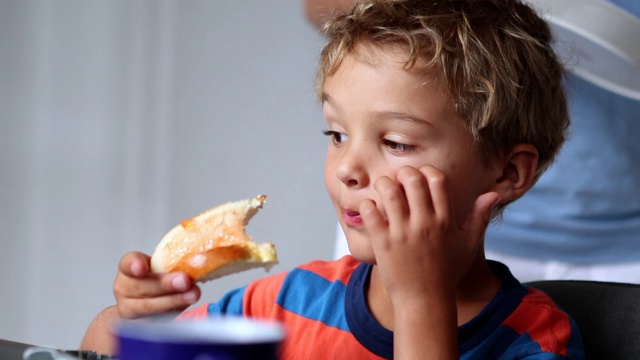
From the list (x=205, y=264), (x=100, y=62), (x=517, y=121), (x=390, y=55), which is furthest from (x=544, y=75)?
(x=100, y=62)

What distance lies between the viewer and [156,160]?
9.37ft

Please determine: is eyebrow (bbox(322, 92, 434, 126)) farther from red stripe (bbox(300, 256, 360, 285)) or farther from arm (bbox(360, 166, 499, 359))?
red stripe (bbox(300, 256, 360, 285))

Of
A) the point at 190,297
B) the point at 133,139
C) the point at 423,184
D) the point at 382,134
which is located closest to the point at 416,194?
the point at 423,184

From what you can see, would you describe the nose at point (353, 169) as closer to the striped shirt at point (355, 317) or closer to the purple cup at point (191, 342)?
the striped shirt at point (355, 317)

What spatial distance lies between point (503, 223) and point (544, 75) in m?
0.32

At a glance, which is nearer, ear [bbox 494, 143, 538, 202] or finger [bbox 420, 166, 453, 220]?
finger [bbox 420, 166, 453, 220]

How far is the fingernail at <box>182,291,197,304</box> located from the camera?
2.54 ft

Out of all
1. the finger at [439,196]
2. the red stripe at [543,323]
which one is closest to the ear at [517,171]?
the red stripe at [543,323]

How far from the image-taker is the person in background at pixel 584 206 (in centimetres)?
136

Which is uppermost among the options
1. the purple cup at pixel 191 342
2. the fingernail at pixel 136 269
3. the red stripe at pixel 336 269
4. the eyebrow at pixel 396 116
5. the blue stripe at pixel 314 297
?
the eyebrow at pixel 396 116

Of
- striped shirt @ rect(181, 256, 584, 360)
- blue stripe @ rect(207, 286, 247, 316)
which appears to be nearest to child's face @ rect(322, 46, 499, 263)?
striped shirt @ rect(181, 256, 584, 360)

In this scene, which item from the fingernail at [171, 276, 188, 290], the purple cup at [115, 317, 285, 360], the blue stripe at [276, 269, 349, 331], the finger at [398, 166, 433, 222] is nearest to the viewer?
the purple cup at [115, 317, 285, 360]

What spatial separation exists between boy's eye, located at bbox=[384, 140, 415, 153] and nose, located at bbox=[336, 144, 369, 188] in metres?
0.03

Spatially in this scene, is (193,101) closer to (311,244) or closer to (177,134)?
(177,134)
